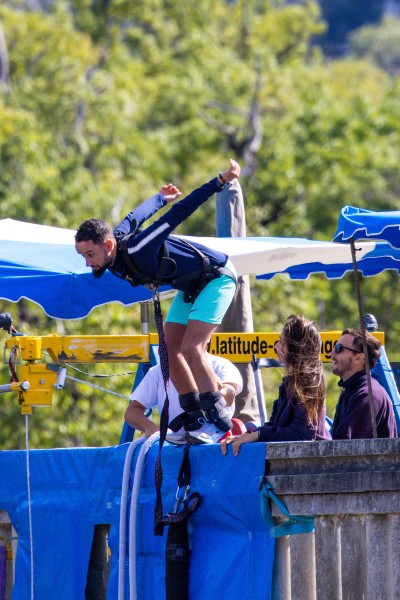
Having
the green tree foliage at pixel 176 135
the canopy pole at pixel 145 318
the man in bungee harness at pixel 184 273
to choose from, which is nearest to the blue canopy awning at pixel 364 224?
the man in bungee harness at pixel 184 273

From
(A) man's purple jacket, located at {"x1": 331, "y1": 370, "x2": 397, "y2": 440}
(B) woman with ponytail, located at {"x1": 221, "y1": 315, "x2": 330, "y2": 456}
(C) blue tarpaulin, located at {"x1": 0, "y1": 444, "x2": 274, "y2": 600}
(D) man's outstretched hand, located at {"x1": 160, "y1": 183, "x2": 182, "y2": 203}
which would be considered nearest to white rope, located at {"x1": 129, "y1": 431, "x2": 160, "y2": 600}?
(C) blue tarpaulin, located at {"x1": 0, "y1": 444, "x2": 274, "y2": 600}

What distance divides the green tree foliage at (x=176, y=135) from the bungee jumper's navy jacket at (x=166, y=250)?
13.4 m

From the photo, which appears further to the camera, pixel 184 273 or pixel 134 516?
pixel 184 273

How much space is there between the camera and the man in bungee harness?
21.2 ft

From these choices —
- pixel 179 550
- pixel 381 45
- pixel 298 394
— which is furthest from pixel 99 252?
pixel 381 45

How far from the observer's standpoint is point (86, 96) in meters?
35.1

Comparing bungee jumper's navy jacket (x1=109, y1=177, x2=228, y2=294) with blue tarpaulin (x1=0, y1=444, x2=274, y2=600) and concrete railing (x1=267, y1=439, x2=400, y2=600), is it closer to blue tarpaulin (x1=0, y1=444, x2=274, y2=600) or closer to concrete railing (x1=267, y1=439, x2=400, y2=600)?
blue tarpaulin (x1=0, y1=444, x2=274, y2=600)

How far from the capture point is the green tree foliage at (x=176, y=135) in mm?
22859

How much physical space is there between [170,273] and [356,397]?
1.14 metres

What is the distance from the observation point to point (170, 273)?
6.64 m

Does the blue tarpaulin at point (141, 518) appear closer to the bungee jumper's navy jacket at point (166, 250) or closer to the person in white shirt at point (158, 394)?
the person in white shirt at point (158, 394)

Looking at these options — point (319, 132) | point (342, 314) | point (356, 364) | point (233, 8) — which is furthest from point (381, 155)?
point (356, 364)

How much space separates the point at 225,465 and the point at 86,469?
1210 millimetres

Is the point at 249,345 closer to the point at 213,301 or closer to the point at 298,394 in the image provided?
the point at 213,301
